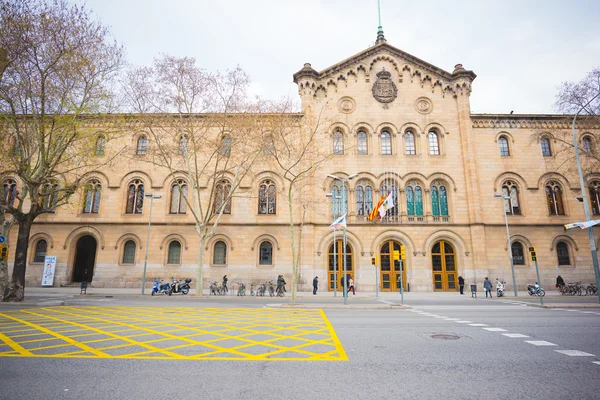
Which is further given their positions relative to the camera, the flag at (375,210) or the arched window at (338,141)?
the arched window at (338,141)

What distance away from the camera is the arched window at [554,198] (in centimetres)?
2733

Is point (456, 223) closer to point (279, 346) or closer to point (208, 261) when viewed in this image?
point (208, 261)

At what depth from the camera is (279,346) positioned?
22.7 ft

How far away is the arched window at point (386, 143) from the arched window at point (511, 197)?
10.4 m

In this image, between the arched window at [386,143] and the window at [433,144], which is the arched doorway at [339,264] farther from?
the window at [433,144]

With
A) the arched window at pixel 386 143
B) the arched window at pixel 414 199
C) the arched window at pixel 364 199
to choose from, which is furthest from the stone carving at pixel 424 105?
the arched window at pixel 364 199

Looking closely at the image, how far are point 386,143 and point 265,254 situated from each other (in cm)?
1472

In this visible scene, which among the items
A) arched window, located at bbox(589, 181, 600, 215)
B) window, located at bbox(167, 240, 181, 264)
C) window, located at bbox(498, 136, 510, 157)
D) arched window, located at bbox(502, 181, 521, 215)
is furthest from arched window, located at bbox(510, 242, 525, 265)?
window, located at bbox(167, 240, 181, 264)

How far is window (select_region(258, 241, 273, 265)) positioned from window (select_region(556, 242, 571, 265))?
24.1 metres

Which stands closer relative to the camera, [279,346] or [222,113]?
[279,346]

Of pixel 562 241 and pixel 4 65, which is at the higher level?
pixel 4 65

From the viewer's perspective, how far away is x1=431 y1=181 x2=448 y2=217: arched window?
27.1m

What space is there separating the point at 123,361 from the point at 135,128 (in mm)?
16319

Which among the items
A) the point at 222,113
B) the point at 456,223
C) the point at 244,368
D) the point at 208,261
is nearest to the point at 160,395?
the point at 244,368
